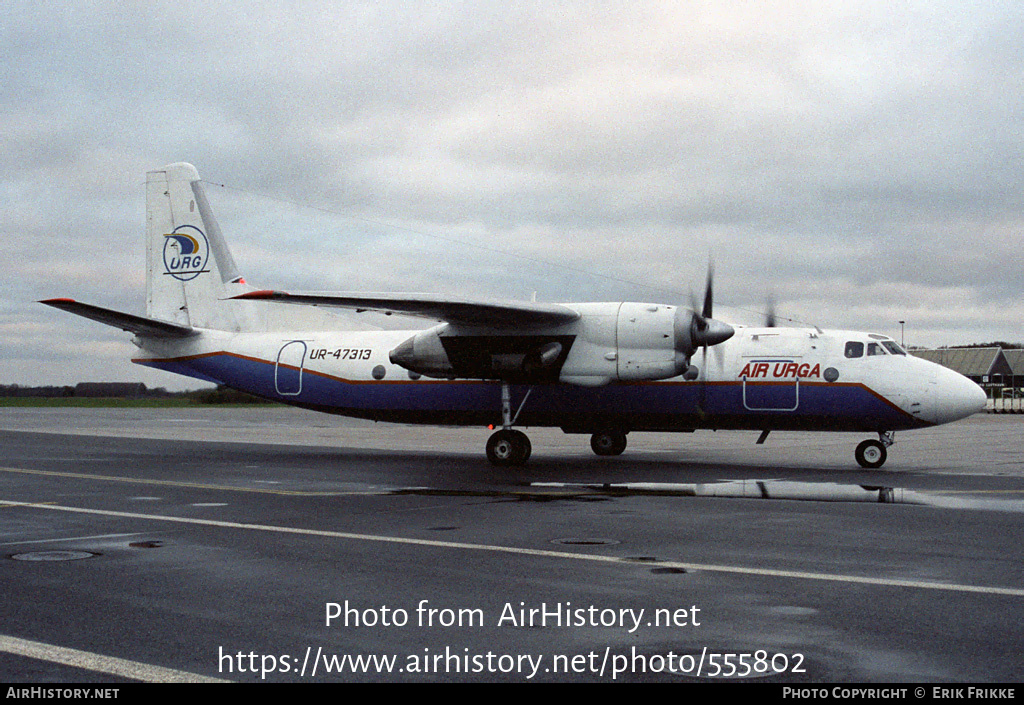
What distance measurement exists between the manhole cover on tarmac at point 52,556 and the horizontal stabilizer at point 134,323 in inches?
563

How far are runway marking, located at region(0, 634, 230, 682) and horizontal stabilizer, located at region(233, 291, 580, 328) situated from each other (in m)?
14.0

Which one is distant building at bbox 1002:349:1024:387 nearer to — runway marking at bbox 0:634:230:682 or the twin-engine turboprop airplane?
the twin-engine turboprop airplane

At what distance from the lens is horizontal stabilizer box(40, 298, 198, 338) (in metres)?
23.4

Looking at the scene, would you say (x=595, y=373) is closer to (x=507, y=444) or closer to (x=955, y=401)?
(x=507, y=444)

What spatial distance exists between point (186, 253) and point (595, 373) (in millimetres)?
14209

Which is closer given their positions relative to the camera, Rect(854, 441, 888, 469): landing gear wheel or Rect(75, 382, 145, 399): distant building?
Rect(854, 441, 888, 469): landing gear wheel

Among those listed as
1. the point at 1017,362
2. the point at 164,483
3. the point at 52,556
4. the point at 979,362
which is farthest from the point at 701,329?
the point at 1017,362

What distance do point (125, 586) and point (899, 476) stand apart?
1629cm

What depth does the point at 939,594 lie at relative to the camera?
7789mm

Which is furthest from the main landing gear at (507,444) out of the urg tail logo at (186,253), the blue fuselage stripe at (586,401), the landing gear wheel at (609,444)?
the urg tail logo at (186,253)

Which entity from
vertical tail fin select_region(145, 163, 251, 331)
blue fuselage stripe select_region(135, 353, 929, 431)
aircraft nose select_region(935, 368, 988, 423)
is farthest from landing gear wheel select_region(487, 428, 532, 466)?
vertical tail fin select_region(145, 163, 251, 331)

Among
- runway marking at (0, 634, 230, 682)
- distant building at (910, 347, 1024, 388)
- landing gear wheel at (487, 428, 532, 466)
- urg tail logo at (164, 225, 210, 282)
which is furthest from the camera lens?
distant building at (910, 347, 1024, 388)

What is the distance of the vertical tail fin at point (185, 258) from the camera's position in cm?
2794

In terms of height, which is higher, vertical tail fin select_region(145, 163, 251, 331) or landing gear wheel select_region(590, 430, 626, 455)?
vertical tail fin select_region(145, 163, 251, 331)
